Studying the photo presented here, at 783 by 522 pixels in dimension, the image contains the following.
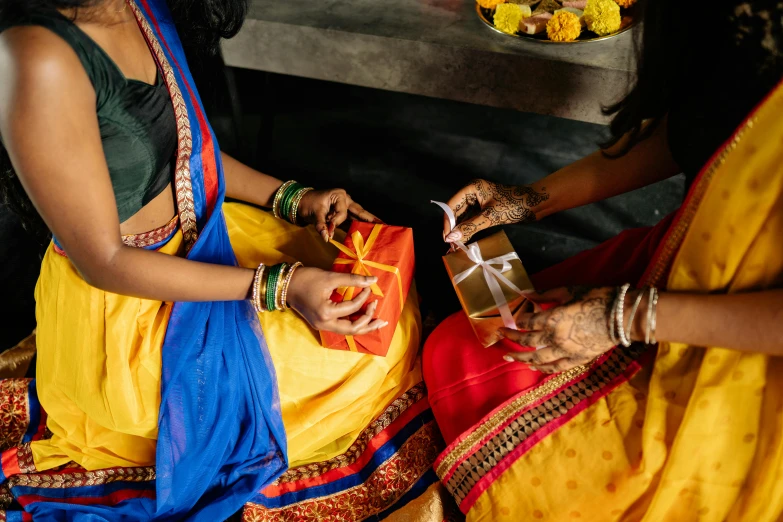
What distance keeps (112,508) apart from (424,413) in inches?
26.4

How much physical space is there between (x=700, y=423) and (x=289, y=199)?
3.04 feet

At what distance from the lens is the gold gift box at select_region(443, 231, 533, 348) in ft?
3.68

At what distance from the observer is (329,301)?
108 cm

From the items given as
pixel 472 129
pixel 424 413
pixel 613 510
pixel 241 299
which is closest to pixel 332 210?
pixel 241 299

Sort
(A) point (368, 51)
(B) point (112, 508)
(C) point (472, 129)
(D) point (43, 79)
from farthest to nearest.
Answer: (C) point (472, 129) < (A) point (368, 51) < (B) point (112, 508) < (D) point (43, 79)

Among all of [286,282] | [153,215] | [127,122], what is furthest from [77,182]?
[286,282]

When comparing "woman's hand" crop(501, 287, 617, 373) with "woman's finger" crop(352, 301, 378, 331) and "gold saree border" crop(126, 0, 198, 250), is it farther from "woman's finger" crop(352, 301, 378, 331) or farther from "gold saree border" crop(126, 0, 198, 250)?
"gold saree border" crop(126, 0, 198, 250)

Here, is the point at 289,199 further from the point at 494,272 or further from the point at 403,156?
the point at 403,156

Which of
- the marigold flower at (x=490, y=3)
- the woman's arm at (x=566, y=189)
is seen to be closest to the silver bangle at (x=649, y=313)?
the woman's arm at (x=566, y=189)

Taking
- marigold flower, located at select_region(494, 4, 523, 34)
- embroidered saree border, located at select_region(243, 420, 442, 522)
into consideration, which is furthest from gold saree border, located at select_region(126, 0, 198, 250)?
marigold flower, located at select_region(494, 4, 523, 34)

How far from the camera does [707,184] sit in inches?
34.7

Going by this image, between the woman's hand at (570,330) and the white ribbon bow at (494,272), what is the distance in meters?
0.09

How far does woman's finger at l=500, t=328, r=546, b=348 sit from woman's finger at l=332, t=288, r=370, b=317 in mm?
261

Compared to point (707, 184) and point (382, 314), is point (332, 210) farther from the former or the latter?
point (707, 184)
